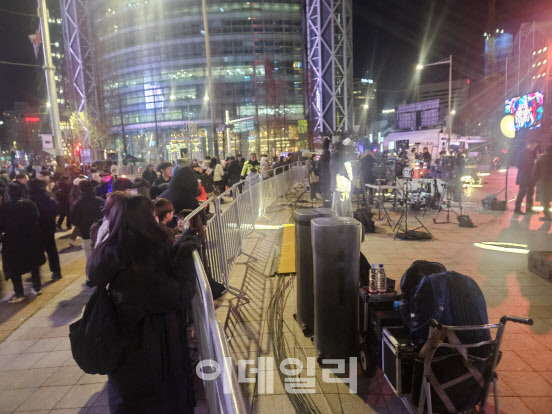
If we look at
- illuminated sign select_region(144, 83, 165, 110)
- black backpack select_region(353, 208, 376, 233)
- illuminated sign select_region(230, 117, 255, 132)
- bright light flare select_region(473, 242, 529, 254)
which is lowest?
bright light flare select_region(473, 242, 529, 254)

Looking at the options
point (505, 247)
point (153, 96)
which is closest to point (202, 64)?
point (153, 96)

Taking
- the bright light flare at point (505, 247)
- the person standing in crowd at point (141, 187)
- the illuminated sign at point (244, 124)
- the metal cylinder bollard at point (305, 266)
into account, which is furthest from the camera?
the illuminated sign at point (244, 124)

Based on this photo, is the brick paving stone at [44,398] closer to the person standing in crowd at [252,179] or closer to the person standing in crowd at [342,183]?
the person standing in crowd at [252,179]

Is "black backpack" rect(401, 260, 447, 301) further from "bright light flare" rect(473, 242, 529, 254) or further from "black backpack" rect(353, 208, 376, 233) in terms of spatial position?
"black backpack" rect(353, 208, 376, 233)

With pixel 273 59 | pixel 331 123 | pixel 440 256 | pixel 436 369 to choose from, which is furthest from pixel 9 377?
pixel 273 59

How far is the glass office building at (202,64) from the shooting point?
63938mm

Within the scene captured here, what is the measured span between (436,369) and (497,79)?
7889 cm

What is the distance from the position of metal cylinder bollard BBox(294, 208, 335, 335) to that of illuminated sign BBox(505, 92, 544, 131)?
79.4ft

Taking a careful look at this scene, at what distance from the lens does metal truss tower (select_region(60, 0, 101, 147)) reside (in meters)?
63.8

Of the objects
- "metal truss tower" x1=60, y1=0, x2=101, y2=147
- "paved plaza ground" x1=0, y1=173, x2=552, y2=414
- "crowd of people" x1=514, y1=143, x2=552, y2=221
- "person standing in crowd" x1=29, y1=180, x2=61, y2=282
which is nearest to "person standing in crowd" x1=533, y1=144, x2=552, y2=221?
"crowd of people" x1=514, y1=143, x2=552, y2=221

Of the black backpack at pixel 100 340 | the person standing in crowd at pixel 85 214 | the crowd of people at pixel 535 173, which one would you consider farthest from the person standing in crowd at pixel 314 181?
A: the black backpack at pixel 100 340

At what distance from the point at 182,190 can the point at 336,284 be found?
3.72 m

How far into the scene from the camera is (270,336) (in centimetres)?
454

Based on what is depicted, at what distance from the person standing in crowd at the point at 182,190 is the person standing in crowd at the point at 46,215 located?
2533 millimetres
